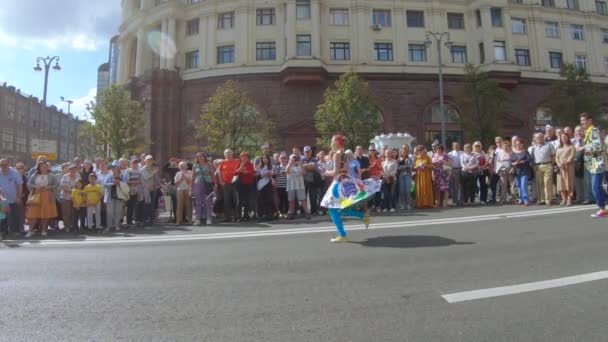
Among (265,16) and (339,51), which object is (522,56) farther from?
(265,16)

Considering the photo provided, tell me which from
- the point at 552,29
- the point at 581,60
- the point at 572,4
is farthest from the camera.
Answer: the point at 572,4

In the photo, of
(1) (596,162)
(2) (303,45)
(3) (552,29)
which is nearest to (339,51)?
(2) (303,45)

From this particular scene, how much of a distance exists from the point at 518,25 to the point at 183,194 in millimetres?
37739

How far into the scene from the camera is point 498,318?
10.9 ft

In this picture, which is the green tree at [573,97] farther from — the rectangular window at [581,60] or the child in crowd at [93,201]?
the child in crowd at [93,201]

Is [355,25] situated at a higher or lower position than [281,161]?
higher

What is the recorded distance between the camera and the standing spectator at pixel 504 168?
39.6 feet

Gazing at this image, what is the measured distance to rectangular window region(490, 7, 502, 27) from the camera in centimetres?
3588

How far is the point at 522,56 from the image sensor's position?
3659 centimetres

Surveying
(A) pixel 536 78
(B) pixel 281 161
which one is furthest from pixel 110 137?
(A) pixel 536 78

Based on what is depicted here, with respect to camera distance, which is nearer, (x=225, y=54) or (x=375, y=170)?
(x=375, y=170)

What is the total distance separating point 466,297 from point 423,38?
116 feet

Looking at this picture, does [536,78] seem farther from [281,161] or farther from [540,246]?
[540,246]

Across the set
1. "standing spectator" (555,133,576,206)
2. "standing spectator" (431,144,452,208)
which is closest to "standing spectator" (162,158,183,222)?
"standing spectator" (431,144,452,208)
